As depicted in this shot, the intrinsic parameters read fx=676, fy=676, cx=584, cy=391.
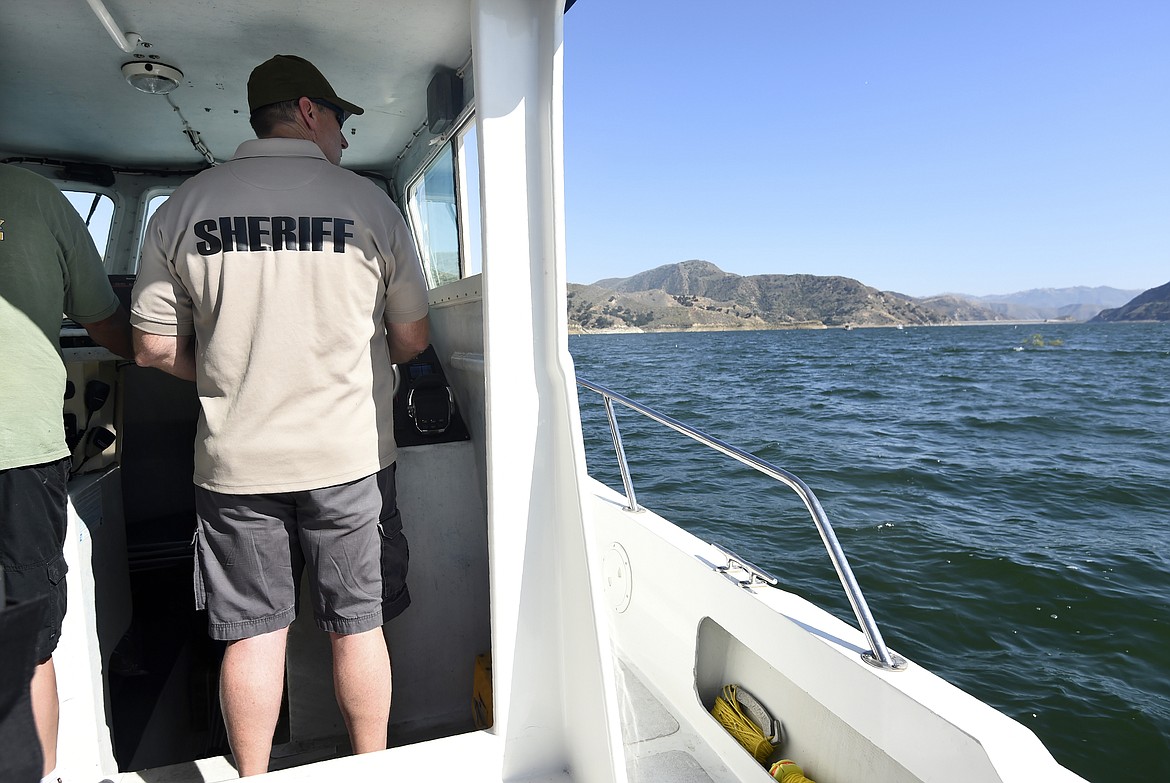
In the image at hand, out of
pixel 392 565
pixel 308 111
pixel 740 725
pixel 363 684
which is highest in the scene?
pixel 308 111

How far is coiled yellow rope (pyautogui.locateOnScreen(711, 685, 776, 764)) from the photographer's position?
219cm

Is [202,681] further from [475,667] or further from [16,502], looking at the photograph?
[16,502]

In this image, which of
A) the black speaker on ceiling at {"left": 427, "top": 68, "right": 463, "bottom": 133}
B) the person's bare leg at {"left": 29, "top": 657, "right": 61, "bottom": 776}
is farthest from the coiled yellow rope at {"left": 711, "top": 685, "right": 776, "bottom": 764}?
the black speaker on ceiling at {"left": 427, "top": 68, "right": 463, "bottom": 133}

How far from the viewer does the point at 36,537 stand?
56.4 inches

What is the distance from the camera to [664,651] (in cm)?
278

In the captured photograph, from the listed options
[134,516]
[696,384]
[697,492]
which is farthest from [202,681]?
[696,384]

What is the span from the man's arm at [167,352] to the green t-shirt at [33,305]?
0.59 feet

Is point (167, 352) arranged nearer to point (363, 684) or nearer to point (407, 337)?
point (407, 337)

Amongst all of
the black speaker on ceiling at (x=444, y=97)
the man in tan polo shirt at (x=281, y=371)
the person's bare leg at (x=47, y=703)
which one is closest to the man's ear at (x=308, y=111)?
the man in tan polo shirt at (x=281, y=371)

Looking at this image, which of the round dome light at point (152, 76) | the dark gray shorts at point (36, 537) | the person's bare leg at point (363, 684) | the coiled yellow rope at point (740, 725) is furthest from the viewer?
the round dome light at point (152, 76)

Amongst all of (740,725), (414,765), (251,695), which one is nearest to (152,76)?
(251,695)

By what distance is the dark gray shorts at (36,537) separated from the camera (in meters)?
1.39

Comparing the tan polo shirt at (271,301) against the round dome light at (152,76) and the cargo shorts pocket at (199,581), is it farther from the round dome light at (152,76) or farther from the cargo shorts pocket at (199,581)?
the round dome light at (152,76)

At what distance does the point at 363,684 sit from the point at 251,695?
0.80ft
